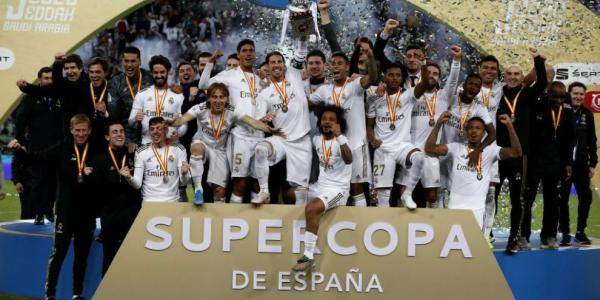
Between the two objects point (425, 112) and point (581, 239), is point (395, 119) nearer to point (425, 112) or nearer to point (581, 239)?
point (425, 112)

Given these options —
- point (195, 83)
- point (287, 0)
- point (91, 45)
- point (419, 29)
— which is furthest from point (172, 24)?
point (195, 83)

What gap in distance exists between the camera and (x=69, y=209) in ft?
24.2

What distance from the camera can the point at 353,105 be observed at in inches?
310

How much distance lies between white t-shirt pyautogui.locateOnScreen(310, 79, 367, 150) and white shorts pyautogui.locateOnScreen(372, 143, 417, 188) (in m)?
0.21

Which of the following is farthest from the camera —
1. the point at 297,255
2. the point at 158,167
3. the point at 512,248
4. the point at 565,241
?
the point at 565,241

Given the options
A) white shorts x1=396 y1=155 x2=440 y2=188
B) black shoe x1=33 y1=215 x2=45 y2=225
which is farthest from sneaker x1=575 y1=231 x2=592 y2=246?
black shoe x1=33 y1=215 x2=45 y2=225

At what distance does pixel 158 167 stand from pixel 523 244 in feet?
10.9

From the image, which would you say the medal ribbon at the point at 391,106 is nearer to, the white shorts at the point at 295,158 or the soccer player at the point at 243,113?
the white shorts at the point at 295,158

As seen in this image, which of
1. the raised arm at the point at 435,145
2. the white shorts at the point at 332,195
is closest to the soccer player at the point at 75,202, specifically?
the white shorts at the point at 332,195

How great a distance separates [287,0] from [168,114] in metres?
4.07

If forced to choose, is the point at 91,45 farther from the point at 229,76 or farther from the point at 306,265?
the point at 306,265

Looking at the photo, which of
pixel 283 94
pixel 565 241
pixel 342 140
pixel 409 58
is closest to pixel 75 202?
pixel 283 94

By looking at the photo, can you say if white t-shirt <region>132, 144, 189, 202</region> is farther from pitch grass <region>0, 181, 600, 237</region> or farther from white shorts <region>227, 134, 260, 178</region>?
pitch grass <region>0, 181, 600, 237</region>

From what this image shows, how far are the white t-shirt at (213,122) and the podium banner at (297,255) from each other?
1.08m
